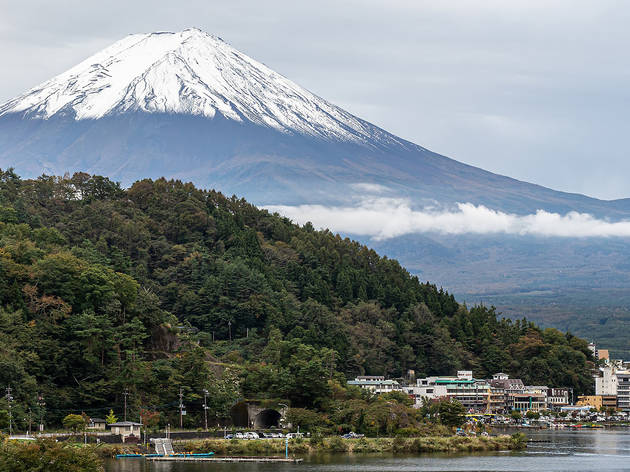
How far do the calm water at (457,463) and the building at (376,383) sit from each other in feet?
69.0

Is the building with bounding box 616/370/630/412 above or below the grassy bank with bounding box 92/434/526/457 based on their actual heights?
above

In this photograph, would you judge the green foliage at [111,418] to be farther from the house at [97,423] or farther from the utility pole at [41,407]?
the utility pole at [41,407]

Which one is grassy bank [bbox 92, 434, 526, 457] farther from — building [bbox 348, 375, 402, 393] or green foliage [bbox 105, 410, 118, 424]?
building [bbox 348, 375, 402, 393]

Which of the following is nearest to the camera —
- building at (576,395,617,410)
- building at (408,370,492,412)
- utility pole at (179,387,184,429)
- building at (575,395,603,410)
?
utility pole at (179,387,184,429)

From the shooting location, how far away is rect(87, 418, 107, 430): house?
58491 millimetres

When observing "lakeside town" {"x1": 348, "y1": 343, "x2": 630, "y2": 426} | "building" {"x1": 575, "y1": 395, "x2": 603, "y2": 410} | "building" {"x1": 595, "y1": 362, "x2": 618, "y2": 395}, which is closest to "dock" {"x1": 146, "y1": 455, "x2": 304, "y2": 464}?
"lakeside town" {"x1": 348, "y1": 343, "x2": 630, "y2": 426}

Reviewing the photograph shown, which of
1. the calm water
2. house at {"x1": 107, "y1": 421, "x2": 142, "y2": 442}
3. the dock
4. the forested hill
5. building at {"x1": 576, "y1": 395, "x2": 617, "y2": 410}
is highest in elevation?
the forested hill

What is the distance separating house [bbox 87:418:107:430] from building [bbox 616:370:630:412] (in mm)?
57410

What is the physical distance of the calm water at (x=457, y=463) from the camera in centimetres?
4966

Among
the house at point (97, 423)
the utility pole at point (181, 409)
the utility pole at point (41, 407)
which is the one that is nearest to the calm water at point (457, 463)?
the house at point (97, 423)

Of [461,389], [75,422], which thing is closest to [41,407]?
[75,422]

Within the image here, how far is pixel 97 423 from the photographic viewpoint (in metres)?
58.9

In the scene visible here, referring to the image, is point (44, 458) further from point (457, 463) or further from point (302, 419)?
point (302, 419)

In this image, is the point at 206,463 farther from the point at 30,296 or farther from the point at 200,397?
the point at 30,296
